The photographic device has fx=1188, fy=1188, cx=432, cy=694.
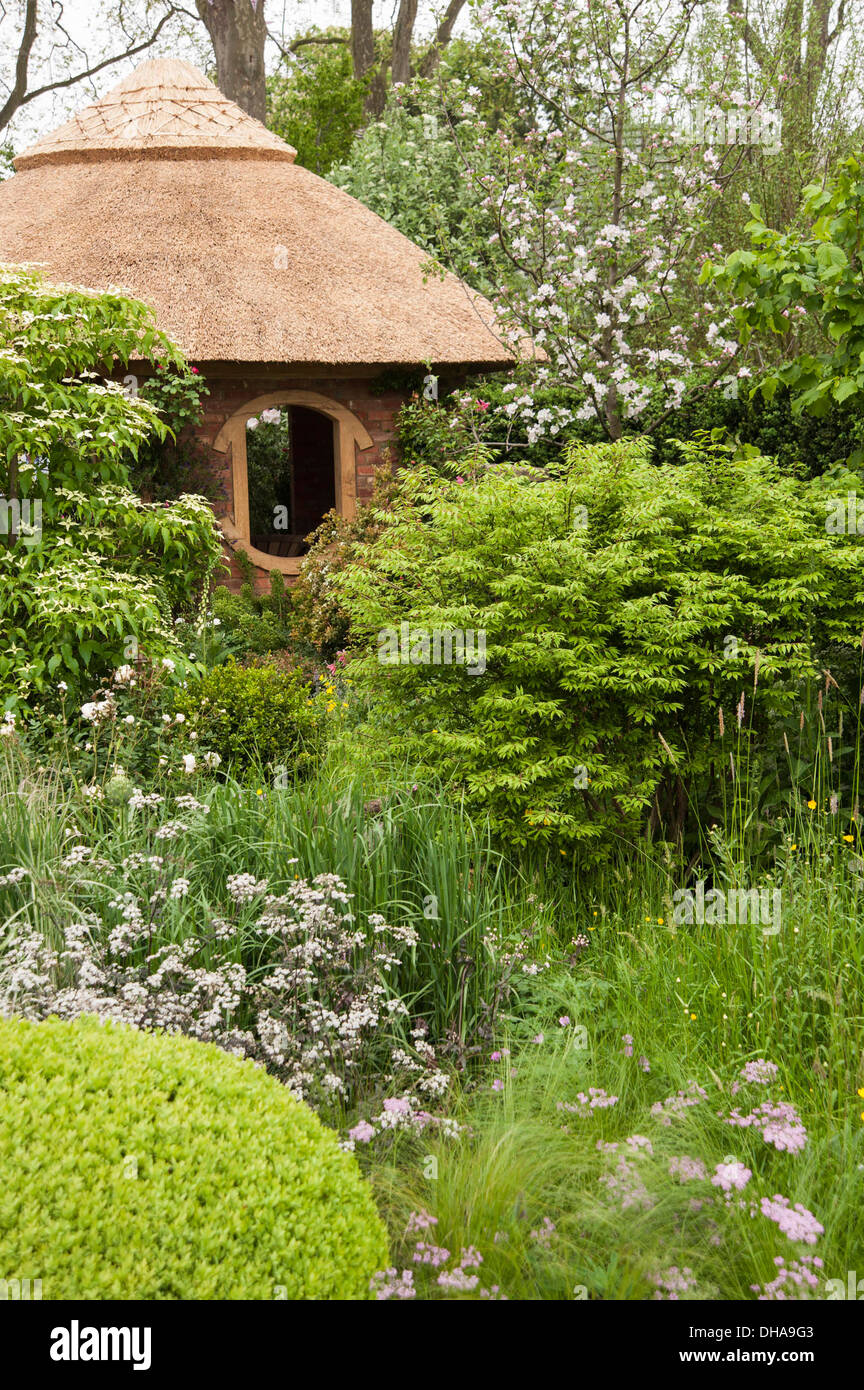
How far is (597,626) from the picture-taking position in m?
5.30

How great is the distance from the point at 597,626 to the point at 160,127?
11.8 m

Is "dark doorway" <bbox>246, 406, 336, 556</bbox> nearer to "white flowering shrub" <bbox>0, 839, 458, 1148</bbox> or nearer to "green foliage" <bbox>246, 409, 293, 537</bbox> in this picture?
"green foliage" <bbox>246, 409, 293, 537</bbox>

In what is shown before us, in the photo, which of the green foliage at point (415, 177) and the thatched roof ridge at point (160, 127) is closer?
the thatched roof ridge at point (160, 127)

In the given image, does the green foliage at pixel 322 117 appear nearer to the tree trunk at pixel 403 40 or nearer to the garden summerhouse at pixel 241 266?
the tree trunk at pixel 403 40

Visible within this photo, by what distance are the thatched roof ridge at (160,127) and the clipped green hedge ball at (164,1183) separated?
13720mm

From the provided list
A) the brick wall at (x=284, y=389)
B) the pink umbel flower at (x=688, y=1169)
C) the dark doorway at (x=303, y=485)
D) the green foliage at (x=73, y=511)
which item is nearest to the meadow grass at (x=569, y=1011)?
the pink umbel flower at (x=688, y=1169)

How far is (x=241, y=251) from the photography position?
12.6m

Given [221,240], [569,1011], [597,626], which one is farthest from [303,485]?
[569,1011]

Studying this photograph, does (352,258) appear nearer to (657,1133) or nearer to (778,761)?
(778,761)

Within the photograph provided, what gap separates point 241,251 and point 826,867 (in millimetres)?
10288

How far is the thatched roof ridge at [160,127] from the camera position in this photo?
1415cm

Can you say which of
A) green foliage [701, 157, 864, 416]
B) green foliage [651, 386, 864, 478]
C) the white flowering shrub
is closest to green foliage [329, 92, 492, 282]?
green foliage [651, 386, 864, 478]

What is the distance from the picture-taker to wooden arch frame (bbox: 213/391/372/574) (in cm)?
1238
